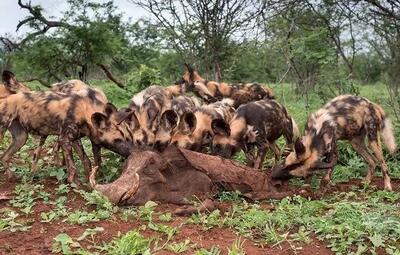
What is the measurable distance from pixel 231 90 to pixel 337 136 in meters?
4.51

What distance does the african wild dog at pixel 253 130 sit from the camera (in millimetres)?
7109

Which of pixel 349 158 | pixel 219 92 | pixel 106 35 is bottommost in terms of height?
pixel 349 158

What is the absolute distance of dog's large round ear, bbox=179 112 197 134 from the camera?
22.7ft

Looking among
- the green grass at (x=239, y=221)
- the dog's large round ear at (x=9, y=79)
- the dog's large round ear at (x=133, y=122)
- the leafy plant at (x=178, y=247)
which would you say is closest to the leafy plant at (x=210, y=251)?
the green grass at (x=239, y=221)

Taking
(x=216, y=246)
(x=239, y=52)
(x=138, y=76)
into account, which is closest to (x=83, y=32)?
(x=138, y=76)

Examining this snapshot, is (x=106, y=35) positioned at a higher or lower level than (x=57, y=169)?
higher

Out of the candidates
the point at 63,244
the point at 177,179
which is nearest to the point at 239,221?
the point at 177,179

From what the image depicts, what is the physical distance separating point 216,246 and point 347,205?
1635mm

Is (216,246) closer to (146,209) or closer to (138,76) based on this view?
(146,209)

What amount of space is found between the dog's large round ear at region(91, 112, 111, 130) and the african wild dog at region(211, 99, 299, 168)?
1326 mm

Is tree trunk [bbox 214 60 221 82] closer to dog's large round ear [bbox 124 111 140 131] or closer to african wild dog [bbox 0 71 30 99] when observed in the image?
african wild dog [bbox 0 71 30 99]

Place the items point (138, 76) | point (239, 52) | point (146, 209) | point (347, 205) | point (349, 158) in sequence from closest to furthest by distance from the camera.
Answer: point (146, 209) → point (347, 205) → point (349, 158) → point (239, 52) → point (138, 76)

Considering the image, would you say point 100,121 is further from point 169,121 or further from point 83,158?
point 169,121

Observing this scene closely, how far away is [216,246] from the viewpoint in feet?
14.1
